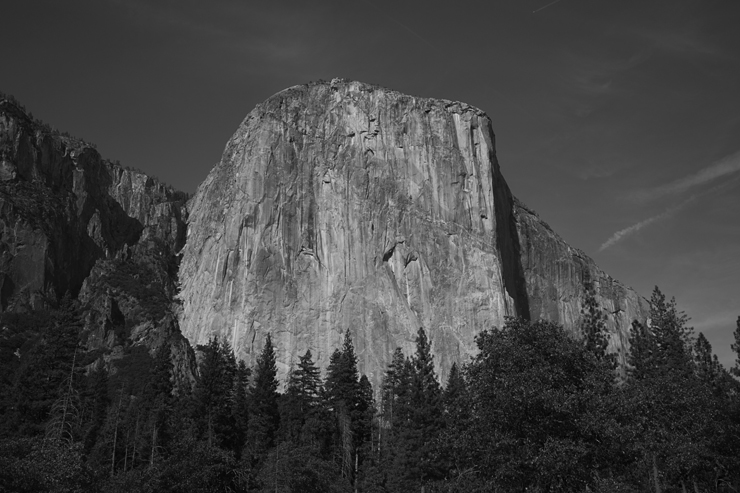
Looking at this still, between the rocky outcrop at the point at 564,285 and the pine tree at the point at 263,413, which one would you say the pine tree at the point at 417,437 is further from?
the rocky outcrop at the point at 564,285

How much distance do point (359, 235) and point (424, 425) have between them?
57040mm

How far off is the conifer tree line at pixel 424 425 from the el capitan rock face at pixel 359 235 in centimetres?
2794

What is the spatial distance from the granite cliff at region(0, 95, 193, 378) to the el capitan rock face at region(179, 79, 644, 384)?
7965mm

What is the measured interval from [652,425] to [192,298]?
298 ft

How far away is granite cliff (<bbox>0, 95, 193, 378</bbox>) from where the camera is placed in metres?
108

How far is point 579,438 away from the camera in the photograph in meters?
25.9

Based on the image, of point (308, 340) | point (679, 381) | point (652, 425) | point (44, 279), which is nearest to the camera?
point (652, 425)

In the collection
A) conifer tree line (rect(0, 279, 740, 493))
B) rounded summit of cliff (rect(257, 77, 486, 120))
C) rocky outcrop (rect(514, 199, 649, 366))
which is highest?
rounded summit of cliff (rect(257, 77, 486, 120))

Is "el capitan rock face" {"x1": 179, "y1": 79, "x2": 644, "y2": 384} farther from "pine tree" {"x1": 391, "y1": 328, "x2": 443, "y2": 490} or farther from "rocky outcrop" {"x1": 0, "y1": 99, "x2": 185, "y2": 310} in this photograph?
"pine tree" {"x1": 391, "y1": 328, "x2": 443, "y2": 490}

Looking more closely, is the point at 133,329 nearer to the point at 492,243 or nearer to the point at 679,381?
the point at 492,243

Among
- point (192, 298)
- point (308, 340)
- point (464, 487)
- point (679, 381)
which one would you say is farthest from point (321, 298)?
point (464, 487)

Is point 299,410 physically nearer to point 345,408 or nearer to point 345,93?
point 345,408

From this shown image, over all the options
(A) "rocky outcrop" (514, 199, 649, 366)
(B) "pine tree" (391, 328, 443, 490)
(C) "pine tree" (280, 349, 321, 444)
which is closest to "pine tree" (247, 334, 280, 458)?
(C) "pine tree" (280, 349, 321, 444)

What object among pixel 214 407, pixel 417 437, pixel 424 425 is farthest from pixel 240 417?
pixel 417 437
